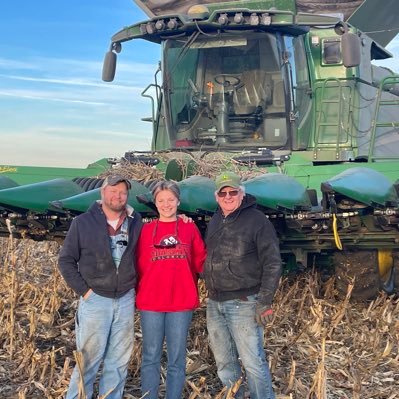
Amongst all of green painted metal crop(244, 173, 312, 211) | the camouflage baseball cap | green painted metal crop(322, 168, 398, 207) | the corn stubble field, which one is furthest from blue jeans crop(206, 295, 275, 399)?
green painted metal crop(322, 168, 398, 207)

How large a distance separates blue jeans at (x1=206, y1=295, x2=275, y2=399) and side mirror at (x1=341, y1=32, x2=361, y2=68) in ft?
10.3

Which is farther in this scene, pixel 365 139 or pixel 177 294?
pixel 365 139

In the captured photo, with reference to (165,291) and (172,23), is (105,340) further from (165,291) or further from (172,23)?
(172,23)

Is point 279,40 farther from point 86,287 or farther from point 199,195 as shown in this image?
point 86,287

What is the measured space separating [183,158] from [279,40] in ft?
5.34

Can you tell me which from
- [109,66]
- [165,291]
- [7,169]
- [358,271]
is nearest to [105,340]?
[165,291]

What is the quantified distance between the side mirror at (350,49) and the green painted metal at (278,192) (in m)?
1.98

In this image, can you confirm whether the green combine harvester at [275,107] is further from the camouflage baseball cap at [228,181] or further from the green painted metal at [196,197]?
the camouflage baseball cap at [228,181]

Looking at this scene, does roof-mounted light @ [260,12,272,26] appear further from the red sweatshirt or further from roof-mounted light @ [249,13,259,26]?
the red sweatshirt

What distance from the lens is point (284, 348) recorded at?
4480mm

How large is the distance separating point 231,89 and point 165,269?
361 centimetres

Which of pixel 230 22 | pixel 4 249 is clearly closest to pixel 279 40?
pixel 230 22

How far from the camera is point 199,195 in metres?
4.10

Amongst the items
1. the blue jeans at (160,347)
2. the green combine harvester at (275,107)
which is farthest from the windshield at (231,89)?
the blue jeans at (160,347)
